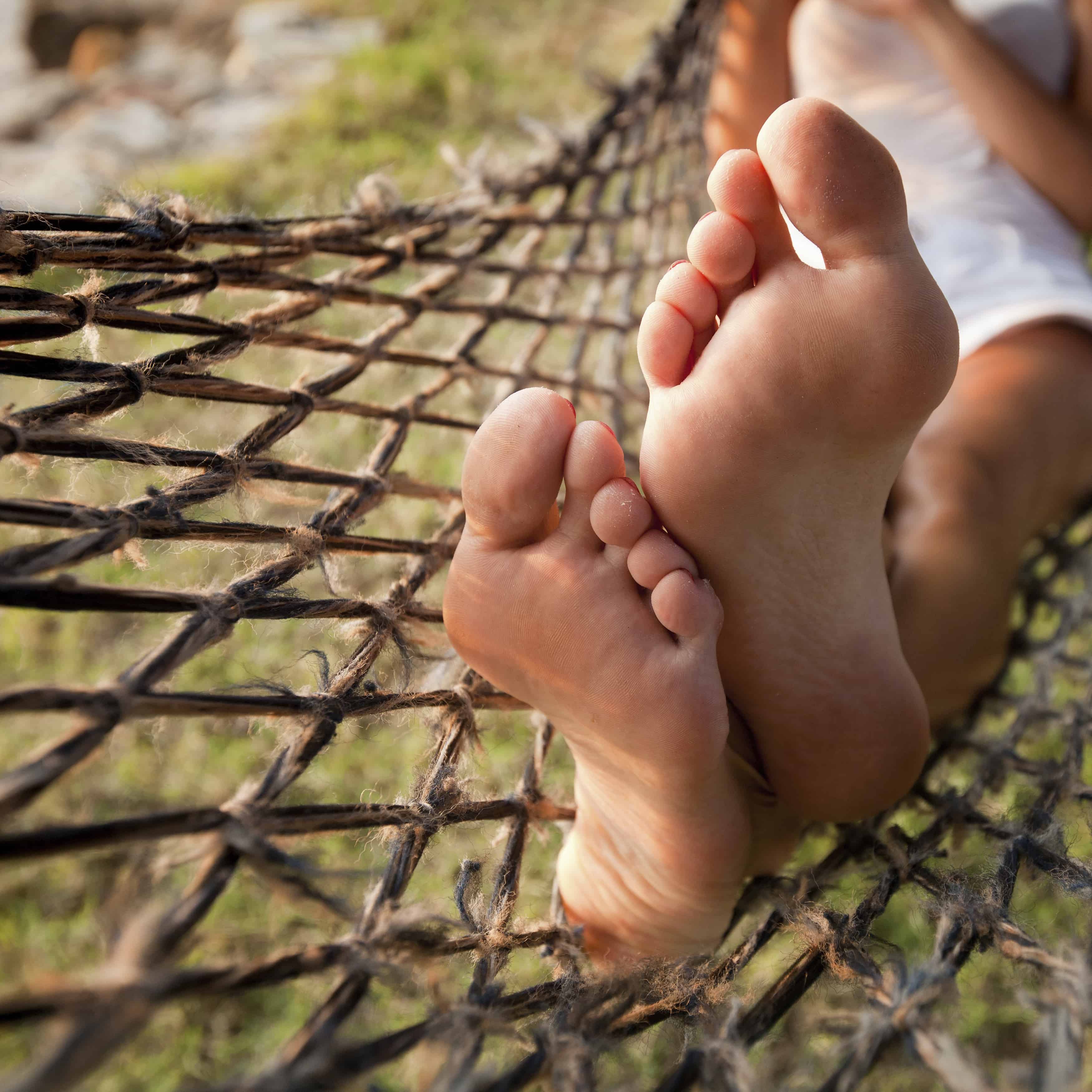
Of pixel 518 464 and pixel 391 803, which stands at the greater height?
pixel 518 464

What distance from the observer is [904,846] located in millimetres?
603

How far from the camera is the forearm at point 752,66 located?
122cm

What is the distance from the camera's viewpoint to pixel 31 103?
3.70 metres

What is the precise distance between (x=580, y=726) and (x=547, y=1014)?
0.54 ft

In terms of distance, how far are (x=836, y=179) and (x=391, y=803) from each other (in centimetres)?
46

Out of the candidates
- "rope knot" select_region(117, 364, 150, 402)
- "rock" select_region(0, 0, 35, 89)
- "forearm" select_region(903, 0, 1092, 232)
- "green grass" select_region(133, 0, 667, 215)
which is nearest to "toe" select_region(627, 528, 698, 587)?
"rope knot" select_region(117, 364, 150, 402)

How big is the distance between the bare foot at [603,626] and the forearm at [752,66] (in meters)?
0.89

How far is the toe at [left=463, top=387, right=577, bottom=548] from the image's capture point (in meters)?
0.54

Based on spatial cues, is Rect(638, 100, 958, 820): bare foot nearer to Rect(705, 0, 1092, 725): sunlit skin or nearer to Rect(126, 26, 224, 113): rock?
Rect(705, 0, 1092, 725): sunlit skin

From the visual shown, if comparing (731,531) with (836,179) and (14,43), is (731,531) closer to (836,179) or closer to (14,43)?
(836,179)

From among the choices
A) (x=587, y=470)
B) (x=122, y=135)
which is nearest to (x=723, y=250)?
(x=587, y=470)

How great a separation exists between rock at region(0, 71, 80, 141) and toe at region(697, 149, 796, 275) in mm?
3895

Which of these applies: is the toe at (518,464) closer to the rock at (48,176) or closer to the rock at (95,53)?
the rock at (48,176)

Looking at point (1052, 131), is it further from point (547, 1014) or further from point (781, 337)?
point (547, 1014)
